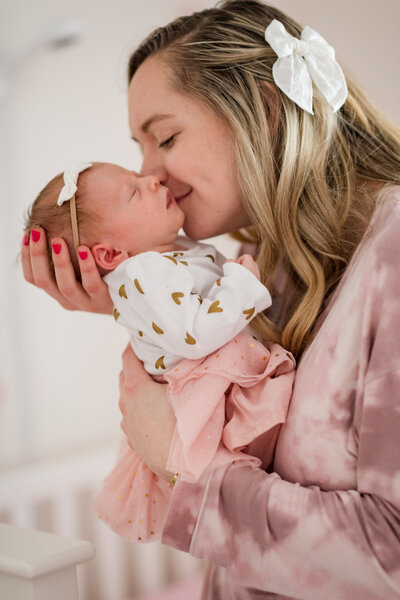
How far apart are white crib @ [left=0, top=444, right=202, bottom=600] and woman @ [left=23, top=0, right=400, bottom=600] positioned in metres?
1.01

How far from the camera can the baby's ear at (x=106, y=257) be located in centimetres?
118

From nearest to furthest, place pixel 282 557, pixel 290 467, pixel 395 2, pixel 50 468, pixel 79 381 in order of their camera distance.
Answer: pixel 282 557, pixel 290 467, pixel 50 468, pixel 79 381, pixel 395 2

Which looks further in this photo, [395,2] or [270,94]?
[395,2]

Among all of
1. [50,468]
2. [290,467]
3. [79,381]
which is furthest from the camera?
[79,381]

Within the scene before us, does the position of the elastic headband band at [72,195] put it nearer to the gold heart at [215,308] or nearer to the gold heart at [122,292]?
the gold heart at [122,292]

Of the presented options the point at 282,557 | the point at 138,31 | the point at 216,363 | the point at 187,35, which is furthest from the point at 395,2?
the point at 282,557

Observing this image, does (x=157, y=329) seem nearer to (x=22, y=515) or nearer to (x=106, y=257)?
(x=106, y=257)

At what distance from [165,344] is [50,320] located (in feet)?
4.07

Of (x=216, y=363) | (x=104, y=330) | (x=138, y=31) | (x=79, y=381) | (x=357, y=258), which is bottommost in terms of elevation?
(x=79, y=381)

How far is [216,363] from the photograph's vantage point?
103cm

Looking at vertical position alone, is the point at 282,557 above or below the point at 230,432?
below

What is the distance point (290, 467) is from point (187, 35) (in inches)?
31.6

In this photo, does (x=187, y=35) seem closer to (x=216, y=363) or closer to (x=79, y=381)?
(x=216, y=363)

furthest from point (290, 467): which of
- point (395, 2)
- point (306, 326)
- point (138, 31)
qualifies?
point (395, 2)
